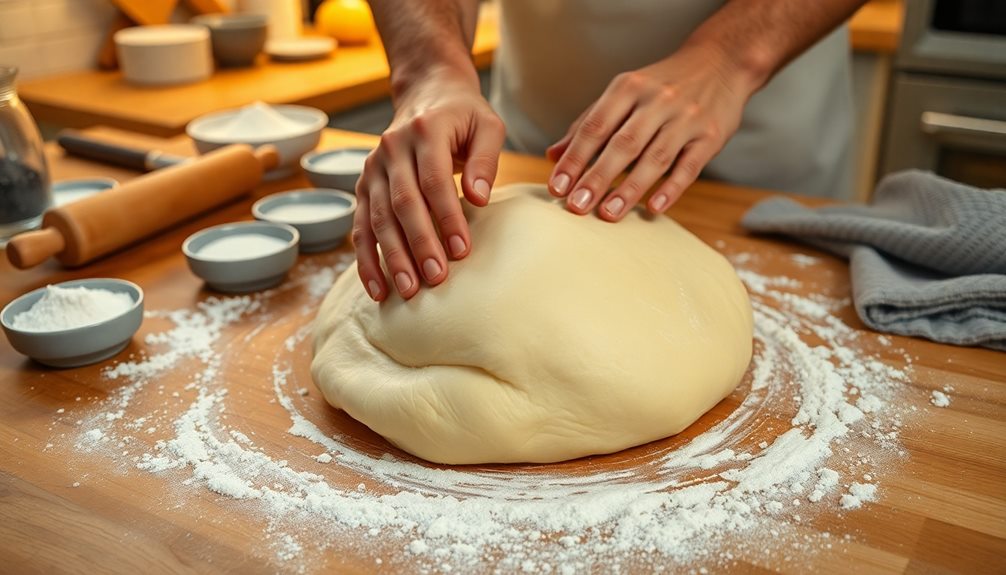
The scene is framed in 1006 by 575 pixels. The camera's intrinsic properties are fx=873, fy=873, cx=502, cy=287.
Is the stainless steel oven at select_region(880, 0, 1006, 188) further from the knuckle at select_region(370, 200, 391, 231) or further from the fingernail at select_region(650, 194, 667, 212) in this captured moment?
the knuckle at select_region(370, 200, 391, 231)

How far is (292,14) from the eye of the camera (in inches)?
119

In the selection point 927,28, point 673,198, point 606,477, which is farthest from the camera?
point 927,28

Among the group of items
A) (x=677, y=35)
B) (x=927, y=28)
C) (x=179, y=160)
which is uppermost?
(x=677, y=35)

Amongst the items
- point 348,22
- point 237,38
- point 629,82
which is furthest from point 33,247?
point 348,22

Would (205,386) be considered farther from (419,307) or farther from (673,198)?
(673,198)

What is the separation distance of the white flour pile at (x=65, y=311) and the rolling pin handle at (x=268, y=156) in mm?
559

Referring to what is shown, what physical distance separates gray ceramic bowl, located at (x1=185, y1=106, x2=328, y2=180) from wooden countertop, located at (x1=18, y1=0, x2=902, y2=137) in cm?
27

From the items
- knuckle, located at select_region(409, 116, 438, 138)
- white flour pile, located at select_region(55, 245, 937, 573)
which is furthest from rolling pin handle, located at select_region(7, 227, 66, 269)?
knuckle, located at select_region(409, 116, 438, 138)

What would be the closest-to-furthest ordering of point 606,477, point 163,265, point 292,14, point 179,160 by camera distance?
point 606,477, point 163,265, point 179,160, point 292,14

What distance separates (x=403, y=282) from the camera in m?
1.04

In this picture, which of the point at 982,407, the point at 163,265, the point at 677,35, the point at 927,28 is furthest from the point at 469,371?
the point at 927,28

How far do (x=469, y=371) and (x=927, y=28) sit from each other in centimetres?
201

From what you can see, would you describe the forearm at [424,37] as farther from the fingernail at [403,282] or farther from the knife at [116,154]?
the knife at [116,154]

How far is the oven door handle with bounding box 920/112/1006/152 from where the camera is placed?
234cm
